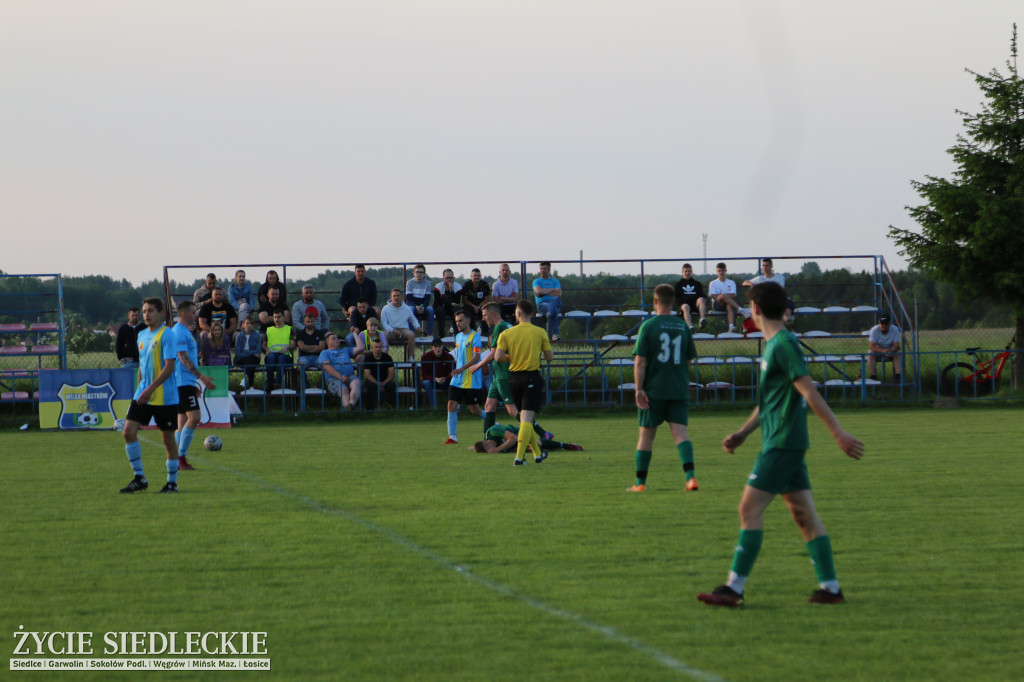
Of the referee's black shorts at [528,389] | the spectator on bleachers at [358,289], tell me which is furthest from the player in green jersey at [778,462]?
the spectator on bleachers at [358,289]

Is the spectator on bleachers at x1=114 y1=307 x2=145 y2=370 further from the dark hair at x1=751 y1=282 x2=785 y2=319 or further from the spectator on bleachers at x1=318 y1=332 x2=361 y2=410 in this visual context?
the dark hair at x1=751 y1=282 x2=785 y2=319

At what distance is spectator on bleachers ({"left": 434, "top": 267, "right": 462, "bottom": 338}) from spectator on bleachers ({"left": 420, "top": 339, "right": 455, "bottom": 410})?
→ 5.51 feet

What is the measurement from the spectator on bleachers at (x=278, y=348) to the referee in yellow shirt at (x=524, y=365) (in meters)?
10.8

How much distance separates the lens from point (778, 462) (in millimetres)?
5527

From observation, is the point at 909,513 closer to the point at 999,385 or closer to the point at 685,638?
the point at 685,638

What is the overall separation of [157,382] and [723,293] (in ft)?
57.7

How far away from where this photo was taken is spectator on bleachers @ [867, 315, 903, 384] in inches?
957

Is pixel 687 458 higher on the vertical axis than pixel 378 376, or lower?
lower

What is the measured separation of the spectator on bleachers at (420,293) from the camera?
80.3 ft

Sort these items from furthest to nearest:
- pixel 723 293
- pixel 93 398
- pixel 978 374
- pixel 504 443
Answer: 1. pixel 723 293
2. pixel 978 374
3. pixel 93 398
4. pixel 504 443

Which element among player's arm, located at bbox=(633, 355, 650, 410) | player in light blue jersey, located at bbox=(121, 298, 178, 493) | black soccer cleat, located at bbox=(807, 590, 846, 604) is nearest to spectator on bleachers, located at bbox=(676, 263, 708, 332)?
player's arm, located at bbox=(633, 355, 650, 410)

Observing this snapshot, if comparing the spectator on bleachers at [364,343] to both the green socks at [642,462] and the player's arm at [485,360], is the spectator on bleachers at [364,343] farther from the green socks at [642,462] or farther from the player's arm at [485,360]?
the green socks at [642,462]

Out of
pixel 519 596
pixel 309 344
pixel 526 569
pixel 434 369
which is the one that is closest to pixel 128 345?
pixel 309 344

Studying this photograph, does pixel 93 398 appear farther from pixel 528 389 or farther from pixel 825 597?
pixel 825 597
